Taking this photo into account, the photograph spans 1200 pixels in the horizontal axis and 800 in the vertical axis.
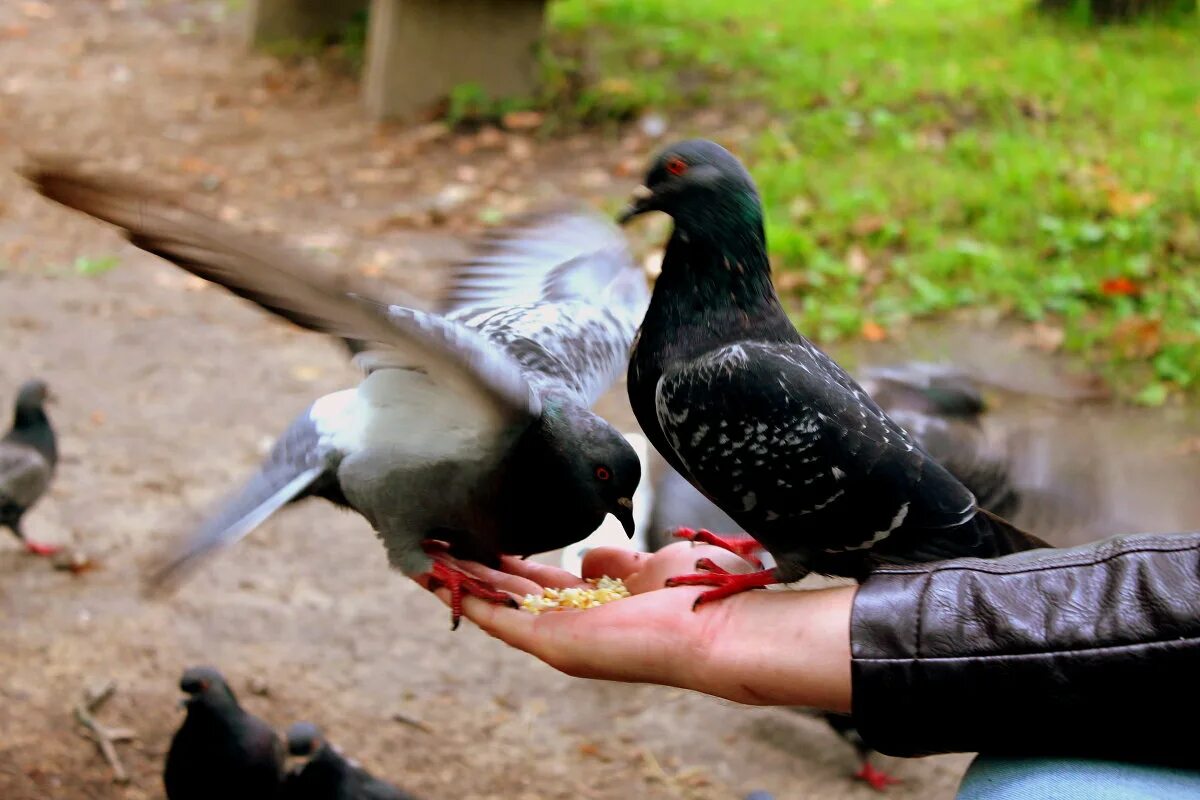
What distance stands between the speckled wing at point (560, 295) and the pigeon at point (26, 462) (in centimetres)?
197

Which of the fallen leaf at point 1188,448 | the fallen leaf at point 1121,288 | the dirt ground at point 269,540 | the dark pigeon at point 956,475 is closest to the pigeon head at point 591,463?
the dirt ground at point 269,540

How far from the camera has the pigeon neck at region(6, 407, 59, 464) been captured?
4.65 meters

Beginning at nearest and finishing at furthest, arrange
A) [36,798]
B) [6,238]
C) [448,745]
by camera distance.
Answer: [36,798] < [448,745] < [6,238]

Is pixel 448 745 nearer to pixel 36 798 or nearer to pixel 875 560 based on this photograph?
pixel 36 798

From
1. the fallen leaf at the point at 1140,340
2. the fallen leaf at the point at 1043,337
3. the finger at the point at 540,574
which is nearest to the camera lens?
the finger at the point at 540,574

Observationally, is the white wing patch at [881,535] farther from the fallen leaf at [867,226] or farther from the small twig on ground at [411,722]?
the fallen leaf at [867,226]

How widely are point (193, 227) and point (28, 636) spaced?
8.46ft

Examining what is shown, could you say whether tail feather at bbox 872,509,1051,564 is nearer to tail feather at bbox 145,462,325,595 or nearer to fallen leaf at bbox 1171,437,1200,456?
tail feather at bbox 145,462,325,595

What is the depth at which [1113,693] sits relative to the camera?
6.34 feet

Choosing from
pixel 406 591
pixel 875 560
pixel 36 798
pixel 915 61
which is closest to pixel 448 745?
pixel 406 591

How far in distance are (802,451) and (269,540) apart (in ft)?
9.50

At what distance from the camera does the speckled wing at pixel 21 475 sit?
4.39 meters

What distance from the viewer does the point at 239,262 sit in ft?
6.79

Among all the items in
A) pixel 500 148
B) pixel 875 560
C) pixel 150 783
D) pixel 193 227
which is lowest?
pixel 150 783
